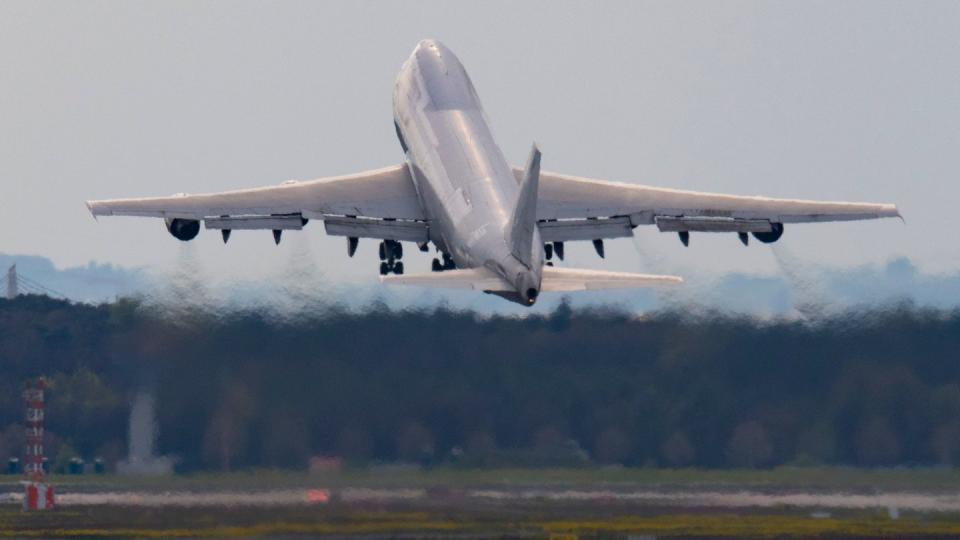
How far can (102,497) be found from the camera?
7850 centimetres

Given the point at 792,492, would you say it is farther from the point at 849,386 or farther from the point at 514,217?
the point at 514,217

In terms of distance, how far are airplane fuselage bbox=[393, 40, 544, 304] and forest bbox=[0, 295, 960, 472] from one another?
334 centimetres

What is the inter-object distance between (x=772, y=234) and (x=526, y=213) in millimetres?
13511

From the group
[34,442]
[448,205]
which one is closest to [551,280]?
[448,205]

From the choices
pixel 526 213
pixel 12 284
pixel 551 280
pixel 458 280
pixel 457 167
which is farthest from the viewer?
pixel 12 284

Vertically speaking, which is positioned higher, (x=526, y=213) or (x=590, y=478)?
(x=526, y=213)

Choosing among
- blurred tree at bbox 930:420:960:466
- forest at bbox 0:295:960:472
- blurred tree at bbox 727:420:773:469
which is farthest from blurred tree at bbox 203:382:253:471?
blurred tree at bbox 930:420:960:466

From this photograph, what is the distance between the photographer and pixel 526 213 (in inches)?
3061

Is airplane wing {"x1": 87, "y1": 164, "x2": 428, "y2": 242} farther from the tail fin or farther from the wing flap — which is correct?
the tail fin

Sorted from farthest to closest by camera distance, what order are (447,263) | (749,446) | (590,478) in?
(447,263), (749,446), (590,478)

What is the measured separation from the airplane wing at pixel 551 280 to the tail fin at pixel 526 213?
2.70 ft

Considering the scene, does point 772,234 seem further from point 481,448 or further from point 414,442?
point 414,442

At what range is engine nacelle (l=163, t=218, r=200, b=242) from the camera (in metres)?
87.9

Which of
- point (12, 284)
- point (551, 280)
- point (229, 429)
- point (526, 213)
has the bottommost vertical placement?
point (229, 429)
